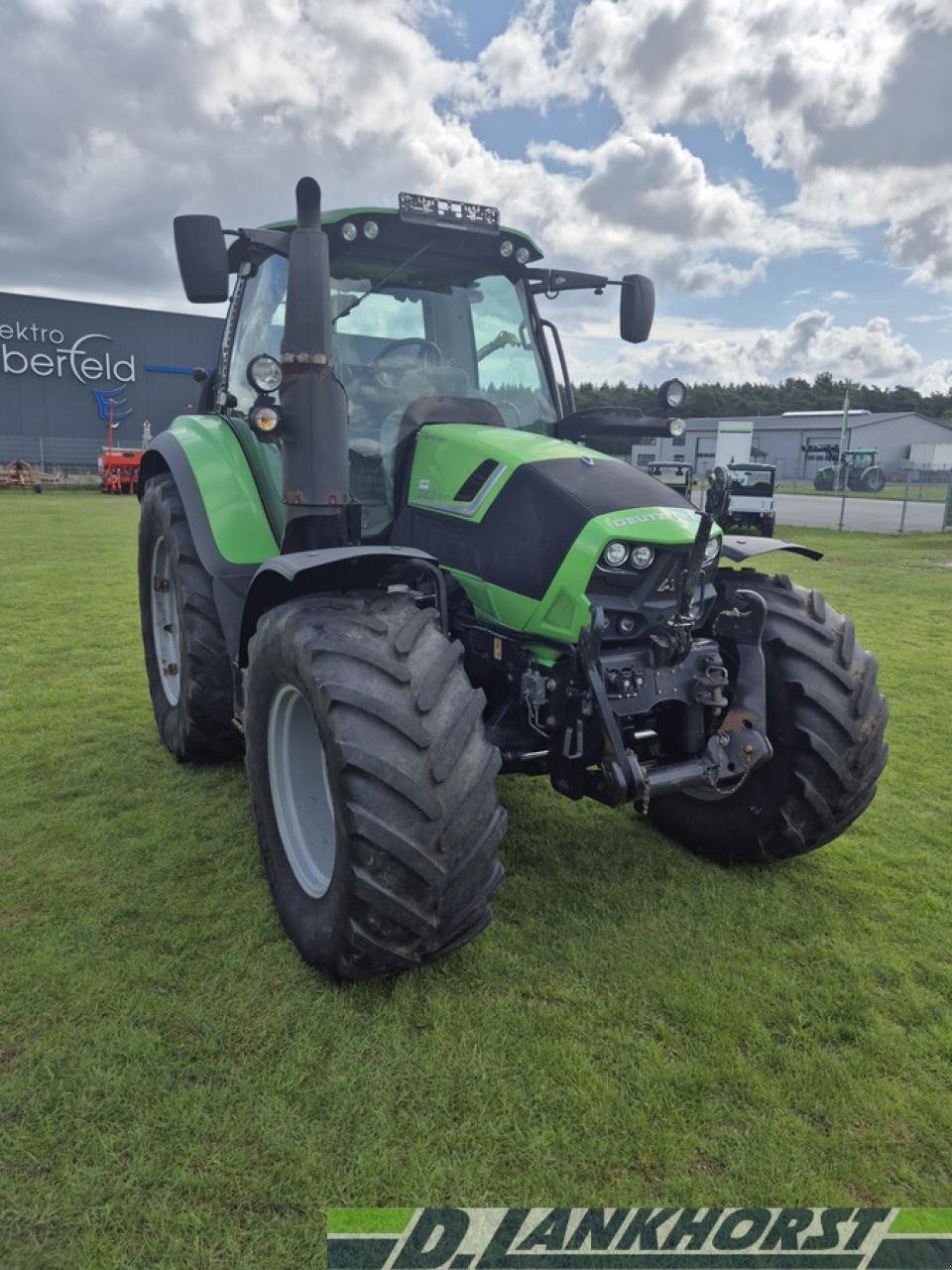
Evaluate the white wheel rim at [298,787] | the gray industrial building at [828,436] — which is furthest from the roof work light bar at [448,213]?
the gray industrial building at [828,436]

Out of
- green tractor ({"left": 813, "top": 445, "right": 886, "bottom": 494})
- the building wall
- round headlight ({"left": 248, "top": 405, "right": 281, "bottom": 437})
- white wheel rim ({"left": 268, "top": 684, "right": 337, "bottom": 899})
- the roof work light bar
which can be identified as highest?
the building wall

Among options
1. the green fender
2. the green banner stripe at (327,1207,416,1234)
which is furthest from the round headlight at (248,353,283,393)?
the green banner stripe at (327,1207,416,1234)

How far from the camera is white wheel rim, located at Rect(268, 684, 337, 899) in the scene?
312 cm

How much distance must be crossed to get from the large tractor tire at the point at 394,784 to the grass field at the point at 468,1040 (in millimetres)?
282

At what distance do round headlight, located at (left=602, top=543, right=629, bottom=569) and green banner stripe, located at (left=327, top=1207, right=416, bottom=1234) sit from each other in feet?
6.22

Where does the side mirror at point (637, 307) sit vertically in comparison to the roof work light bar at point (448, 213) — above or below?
below

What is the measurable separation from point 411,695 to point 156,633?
123 inches

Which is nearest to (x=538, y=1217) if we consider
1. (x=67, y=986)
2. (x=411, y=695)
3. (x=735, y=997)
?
(x=735, y=997)

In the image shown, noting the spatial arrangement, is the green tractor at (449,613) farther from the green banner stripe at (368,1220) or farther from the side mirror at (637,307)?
the green banner stripe at (368,1220)

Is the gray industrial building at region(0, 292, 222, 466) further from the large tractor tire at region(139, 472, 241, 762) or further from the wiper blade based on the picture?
the wiper blade

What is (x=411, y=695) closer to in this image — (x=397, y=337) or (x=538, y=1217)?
(x=538, y=1217)

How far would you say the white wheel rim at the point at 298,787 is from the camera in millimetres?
3119

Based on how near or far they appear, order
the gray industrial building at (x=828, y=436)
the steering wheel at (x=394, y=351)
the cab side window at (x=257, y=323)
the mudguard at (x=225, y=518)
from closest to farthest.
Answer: the steering wheel at (x=394, y=351), the mudguard at (x=225, y=518), the cab side window at (x=257, y=323), the gray industrial building at (x=828, y=436)

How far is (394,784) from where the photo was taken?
243 cm
